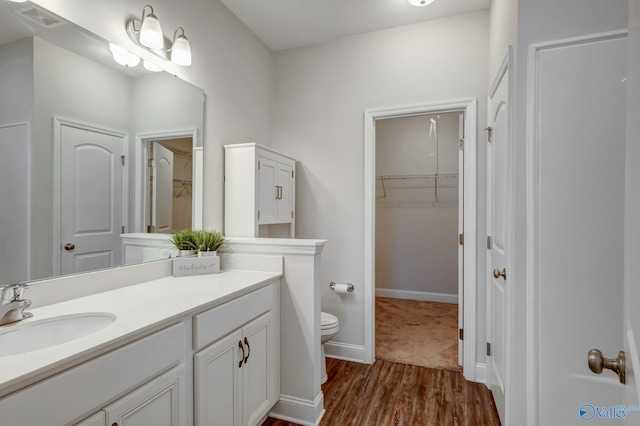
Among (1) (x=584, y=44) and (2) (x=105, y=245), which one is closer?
(1) (x=584, y=44)

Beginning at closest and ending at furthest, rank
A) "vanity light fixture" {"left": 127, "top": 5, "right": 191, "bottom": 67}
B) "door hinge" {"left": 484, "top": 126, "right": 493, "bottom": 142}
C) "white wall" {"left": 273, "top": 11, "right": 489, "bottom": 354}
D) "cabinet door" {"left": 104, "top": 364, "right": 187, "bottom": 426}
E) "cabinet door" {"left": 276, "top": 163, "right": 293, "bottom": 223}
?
"cabinet door" {"left": 104, "top": 364, "right": 187, "bottom": 426} → "vanity light fixture" {"left": 127, "top": 5, "right": 191, "bottom": 67} → "door hinge" {"left": 484, "top": 126, "right": 493, "bottom": 142} → "white wall" {"left": 273, "top": 11, "right": 489, "bottom": 354} → "cabinet door" {"left": 276, "top": 163, "right": 293, "bottom": 223}

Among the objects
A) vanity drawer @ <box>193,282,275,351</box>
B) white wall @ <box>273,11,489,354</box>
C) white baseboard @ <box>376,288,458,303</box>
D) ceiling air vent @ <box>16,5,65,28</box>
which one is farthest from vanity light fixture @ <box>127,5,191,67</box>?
white baseboard @ <box>376,288,458,303</box>

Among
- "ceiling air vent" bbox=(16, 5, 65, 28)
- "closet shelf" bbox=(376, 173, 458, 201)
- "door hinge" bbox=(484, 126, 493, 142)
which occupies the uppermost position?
"ceiling air vent" bbox=(16, 5, 65, 28)

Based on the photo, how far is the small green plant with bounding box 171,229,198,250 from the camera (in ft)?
6.43

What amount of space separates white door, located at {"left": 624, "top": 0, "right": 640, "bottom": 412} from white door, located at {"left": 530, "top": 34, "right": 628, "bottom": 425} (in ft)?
3.10

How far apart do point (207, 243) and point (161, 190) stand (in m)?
0.41

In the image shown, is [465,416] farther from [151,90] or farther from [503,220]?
[151,90]

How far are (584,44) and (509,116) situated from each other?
391 millimetres

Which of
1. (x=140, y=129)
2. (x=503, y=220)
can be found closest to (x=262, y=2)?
(x=140, y=129)

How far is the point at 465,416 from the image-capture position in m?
1.95

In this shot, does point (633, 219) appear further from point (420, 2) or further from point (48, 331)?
point (420, 2)

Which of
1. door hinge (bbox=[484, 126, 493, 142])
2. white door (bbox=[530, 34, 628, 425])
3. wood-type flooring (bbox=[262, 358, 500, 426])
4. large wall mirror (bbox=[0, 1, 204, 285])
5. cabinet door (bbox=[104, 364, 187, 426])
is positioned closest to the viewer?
cabinet door (bbox=[104, 364, 187, 426])

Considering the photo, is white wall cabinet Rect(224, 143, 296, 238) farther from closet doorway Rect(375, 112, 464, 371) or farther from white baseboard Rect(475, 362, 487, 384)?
closet doorway Rect(375, 112, 464, 371)

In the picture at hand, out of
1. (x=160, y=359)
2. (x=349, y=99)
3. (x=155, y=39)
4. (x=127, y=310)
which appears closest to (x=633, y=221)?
(x=160, y=359)
